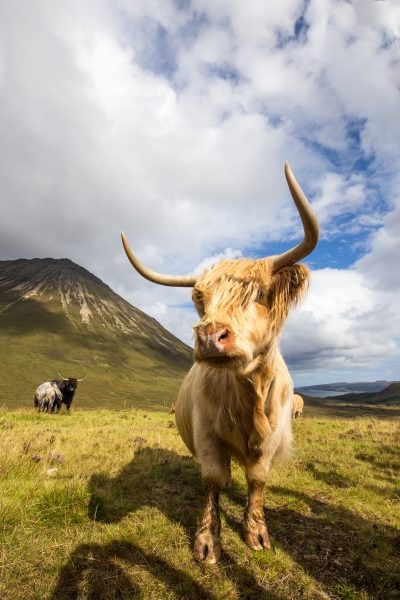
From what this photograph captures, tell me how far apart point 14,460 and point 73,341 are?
175982 mm

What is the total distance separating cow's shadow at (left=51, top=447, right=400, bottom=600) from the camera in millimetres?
3383

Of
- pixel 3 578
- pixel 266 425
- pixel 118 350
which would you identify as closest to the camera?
pixel 3 578

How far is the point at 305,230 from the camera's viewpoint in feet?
11.5

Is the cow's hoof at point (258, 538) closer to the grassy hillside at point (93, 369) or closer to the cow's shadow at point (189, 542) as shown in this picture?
the cow's shadow at point (189, 542)

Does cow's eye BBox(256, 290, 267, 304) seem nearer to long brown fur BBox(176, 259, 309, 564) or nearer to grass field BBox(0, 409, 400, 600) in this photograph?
long brown fur BBox(176, 259, 309, 564)

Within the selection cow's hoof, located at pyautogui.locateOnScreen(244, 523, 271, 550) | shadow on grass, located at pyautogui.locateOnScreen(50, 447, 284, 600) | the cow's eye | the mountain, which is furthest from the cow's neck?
the mountain

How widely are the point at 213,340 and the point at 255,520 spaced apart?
2.85 m

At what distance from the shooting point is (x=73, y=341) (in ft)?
561

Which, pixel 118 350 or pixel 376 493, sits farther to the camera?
pixel 118 350

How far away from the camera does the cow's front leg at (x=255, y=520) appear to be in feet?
14.1

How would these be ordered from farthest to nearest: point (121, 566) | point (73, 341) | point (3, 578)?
point (73, 341)
point (121, 566)
point (3, 578)

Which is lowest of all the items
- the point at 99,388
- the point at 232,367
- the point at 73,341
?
the point at 99,388

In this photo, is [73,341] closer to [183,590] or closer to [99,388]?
[99,388]

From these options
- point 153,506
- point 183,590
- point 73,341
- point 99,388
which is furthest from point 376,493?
point 73,341
